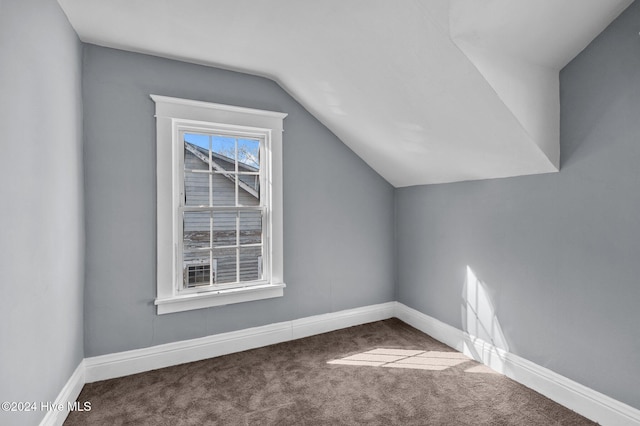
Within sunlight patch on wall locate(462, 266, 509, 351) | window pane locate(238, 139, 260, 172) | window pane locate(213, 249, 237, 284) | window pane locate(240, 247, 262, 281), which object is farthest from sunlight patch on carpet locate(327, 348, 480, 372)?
window pane locate(238, 139, 260, 172)

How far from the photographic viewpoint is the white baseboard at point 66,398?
5.87 feet

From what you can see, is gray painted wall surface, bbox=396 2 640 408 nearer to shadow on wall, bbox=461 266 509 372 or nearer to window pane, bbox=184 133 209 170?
shadow on wall, bbox=461 266 509 372

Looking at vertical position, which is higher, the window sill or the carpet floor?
the window sill

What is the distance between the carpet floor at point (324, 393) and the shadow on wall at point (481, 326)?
0.34 ft

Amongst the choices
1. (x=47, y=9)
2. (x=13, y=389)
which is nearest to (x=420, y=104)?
(x=47, y=9)

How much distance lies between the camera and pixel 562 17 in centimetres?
180

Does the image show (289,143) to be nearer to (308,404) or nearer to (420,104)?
(420,104)

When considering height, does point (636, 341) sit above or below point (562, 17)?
below

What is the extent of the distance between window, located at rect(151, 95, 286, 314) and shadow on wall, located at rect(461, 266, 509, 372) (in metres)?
1.70

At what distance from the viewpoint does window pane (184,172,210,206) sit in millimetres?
2844

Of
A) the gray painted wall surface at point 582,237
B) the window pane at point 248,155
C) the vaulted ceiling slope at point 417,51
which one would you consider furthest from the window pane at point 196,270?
the gray painted wall surface at point 582,237

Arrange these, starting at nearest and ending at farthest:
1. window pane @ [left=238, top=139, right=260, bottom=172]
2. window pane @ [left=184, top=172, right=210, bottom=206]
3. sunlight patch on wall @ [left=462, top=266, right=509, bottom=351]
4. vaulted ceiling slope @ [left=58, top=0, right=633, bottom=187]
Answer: vaulted ceiling slope @ [left=58, top=0, right=633, bottom=187]
sunlight patch on wall @ [left=462, top=266, right=509, bottom=351]
window pane @ [left=184, top=172, right=210, bottom=206]
window pane @ [left=238, top=139, right=260, bottom=172]

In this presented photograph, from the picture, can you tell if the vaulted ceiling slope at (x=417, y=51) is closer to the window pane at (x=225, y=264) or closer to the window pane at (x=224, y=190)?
the window pane at (x=224, y=190)

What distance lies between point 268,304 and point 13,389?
1.88 metres
